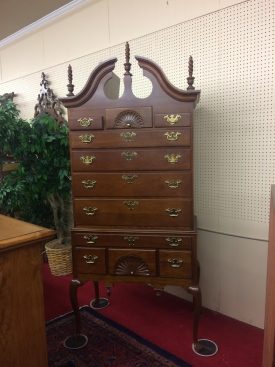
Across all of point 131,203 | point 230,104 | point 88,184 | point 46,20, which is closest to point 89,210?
point 88,184

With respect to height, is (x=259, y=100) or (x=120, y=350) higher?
(x=259, y=100)

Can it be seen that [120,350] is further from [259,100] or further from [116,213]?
[259,100]

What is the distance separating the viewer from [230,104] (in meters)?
2.14

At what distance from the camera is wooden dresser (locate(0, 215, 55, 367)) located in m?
1.24

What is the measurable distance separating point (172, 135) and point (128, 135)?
0.92ft

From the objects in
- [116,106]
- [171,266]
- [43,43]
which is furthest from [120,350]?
[43,43]

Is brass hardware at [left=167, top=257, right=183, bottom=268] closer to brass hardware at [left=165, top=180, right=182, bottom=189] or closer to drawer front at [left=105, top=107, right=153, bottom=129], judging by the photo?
brass hardware at [left=165, top=180, right=182, bottom=189]

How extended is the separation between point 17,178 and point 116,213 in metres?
1.46

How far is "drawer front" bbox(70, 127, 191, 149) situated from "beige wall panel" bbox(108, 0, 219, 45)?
1.01 metres

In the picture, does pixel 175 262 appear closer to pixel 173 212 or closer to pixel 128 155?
pixel 173 212

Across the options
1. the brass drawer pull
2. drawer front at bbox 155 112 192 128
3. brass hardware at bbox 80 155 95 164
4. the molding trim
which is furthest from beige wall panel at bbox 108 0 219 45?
the brass drawer pull

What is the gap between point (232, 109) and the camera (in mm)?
2137

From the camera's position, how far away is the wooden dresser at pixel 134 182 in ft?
6.06

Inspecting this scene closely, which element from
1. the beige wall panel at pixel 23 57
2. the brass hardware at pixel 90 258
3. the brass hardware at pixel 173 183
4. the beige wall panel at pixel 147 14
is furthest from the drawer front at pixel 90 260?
the beige wall panel at pixel 23 57
